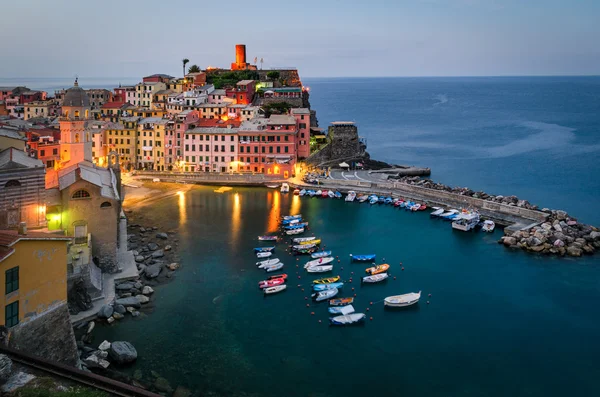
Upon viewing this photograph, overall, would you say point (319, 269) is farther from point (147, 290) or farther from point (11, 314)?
point (11, 314)

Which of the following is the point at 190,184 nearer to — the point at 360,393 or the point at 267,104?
the point at 267,104

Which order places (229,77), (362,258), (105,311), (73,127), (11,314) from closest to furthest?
(11,314), (105,311), (362,258), (73,127), (229,77)

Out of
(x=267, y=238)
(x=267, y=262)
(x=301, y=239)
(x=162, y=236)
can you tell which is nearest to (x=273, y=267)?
(x=267, y=262)

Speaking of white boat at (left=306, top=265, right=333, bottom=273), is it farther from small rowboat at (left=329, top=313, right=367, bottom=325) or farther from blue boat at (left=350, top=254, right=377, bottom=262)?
small rowboat at (left=329, top=313, right=367, bottom=325)

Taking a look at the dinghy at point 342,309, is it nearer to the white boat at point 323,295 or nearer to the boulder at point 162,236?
the white boat at point 323,295

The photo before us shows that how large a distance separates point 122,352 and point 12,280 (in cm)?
706

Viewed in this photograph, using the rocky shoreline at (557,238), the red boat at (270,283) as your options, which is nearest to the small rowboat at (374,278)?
the red boat at (270,283)

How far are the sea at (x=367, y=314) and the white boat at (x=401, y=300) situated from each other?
1.51ft

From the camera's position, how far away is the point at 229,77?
9838 cm

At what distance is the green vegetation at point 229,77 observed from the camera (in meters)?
94.8

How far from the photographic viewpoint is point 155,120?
72.2 meters

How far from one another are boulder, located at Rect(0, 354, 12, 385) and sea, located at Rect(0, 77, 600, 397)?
7.75 meters

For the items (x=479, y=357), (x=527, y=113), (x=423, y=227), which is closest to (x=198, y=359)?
(x=479, y=357)

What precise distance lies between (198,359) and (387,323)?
11596 mm
